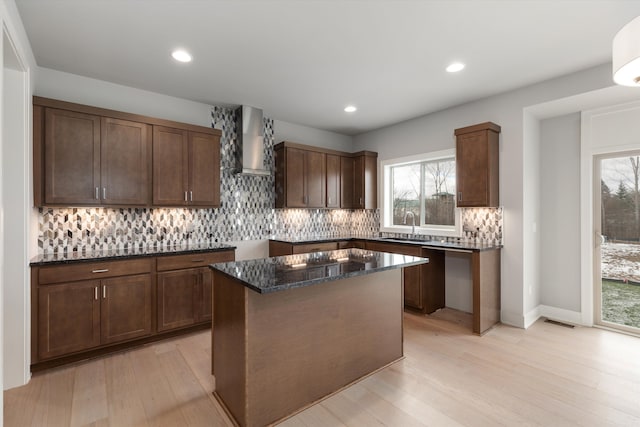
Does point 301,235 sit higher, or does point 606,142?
point 606,142

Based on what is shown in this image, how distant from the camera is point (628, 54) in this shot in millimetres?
1562

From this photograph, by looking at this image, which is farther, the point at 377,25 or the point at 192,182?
the point at 192,182

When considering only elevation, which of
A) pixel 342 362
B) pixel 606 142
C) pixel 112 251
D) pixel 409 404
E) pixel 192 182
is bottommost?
pixel 409 404

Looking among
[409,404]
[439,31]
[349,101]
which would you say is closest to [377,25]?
[439,31]

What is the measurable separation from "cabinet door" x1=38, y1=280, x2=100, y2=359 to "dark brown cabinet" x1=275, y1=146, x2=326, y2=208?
8.47 feet

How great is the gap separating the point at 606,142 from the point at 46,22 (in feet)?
18.0

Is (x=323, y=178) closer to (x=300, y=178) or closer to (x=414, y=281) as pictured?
(x=300, y=178)

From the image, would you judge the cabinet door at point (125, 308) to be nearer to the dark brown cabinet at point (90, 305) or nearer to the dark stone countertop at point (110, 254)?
the dark brown cabinet at point (90, 305)

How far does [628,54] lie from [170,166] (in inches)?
152

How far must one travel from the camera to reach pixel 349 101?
4.11 metres

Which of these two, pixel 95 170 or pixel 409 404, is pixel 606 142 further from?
pixel 95 170

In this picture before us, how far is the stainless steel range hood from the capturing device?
423cm

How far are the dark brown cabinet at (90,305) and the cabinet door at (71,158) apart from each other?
709 millimetres

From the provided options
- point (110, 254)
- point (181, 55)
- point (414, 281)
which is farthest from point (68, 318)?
point (414, 281)
